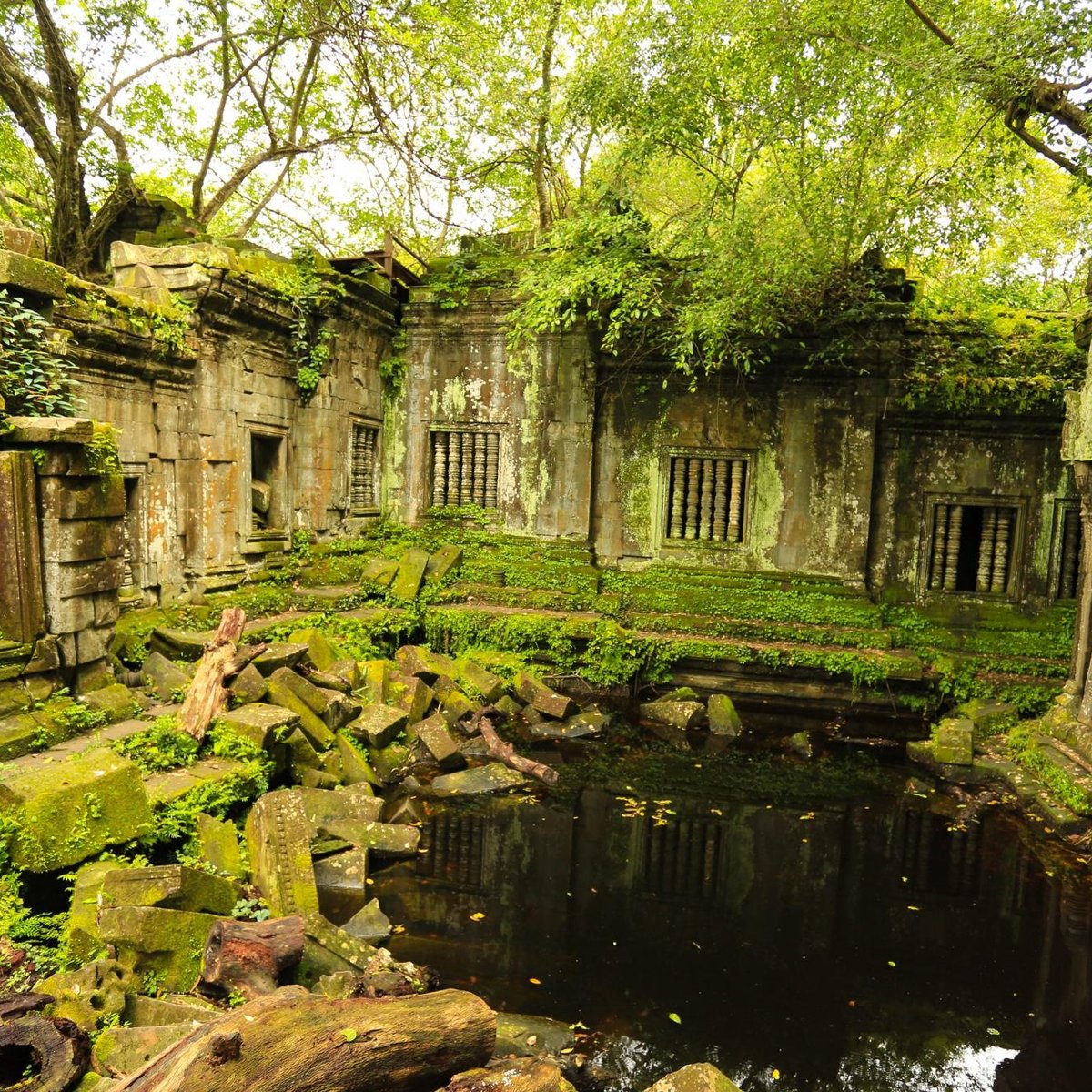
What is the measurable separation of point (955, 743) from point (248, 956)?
7316mm

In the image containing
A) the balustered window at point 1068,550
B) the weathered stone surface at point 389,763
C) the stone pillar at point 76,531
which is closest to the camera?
the stone pillar at point 76,531

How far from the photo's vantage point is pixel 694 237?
8.71 meters

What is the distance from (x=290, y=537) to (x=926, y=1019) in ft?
29.0

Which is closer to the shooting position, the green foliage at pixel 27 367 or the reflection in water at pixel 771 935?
the reflection in water at pixel 771 935

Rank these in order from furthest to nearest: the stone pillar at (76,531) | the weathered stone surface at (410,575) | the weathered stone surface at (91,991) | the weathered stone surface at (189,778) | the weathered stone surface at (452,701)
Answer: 1. the weathered stone surface at (410,575)
2. the weathered stone surface at (452,701)
3. the stone pillar at (76,531)
4. the weathered stone surface at (189,778)
5. the weathered stone surface at (91,991)

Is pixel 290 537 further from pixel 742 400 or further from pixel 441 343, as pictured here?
pixel 742 400

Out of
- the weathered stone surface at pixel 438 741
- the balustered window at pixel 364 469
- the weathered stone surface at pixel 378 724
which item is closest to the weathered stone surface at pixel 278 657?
the weathered stone surface at pixel 378 724

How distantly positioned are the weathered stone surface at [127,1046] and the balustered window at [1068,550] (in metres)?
11.3

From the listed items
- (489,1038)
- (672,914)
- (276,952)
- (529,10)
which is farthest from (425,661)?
(529,10)

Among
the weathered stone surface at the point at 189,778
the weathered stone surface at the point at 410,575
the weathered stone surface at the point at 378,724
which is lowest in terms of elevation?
the weathered stone surface at the point at 378,724

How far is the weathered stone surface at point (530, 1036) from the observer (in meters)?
3.56

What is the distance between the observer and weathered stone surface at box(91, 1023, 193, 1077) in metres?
2.92

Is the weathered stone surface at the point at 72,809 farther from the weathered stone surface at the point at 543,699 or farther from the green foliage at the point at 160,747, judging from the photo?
the weathered stone surface at the point at 543,699

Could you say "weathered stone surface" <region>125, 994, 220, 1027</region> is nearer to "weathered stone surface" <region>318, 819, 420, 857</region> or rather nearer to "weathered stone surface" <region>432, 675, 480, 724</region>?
"weathered stone surface" <region>318, 819, 420, 857</region>
